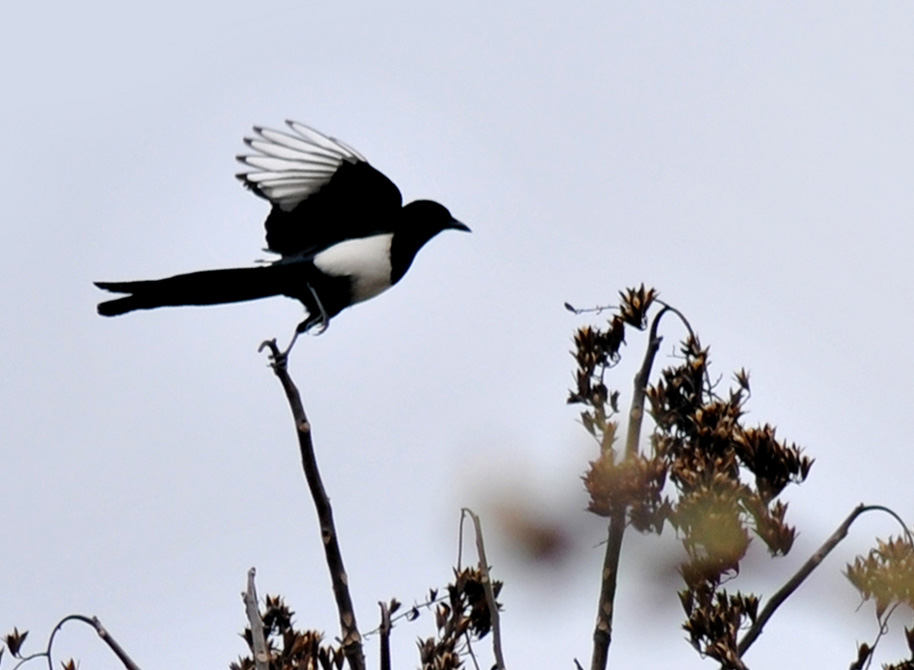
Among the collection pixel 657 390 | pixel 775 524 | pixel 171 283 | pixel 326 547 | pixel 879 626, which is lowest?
pixel 879 626

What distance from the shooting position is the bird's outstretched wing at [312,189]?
19.1ft

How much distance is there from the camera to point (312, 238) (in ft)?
19.8

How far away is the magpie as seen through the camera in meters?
5.82

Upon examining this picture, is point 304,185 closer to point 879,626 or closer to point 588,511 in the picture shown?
point 588,511

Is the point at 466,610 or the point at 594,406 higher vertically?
the point at 594,406

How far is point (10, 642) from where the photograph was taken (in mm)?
4500

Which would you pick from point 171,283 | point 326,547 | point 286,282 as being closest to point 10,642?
point 326,547

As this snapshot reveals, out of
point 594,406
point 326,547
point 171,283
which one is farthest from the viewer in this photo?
point 171,283

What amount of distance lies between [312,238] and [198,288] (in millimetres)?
540

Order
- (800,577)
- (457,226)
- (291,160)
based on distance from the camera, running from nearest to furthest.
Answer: (800,577) → (291,160) → (457,226)

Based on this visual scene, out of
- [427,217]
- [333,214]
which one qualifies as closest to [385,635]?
[333,214]

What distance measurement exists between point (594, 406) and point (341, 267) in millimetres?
2178

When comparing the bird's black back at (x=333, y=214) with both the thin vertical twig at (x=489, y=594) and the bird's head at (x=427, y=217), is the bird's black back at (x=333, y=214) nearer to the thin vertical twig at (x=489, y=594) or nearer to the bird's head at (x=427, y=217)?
the bird's head at (x=427, y=217)

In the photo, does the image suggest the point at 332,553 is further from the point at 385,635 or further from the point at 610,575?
the point at 610,575
